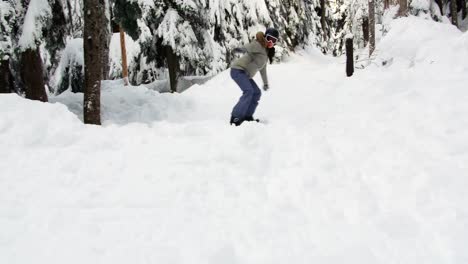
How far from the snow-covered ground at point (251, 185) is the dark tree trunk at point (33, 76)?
2146 mm

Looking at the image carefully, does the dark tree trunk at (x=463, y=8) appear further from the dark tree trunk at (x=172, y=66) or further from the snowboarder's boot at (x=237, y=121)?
the snowboarder's boot at (x=237, y=121)

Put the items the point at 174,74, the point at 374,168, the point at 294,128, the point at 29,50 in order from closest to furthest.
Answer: the point at 374,168 → the point at 294,128 → the point at 29,50 → the point at 174,74

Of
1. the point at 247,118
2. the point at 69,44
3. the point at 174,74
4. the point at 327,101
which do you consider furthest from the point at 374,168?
the point at 174,74

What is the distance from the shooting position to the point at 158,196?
430 cm

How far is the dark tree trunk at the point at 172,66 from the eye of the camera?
1577 cm

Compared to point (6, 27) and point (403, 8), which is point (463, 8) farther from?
point (6, 27)

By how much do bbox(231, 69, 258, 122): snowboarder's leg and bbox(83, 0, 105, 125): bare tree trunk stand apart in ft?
7.73

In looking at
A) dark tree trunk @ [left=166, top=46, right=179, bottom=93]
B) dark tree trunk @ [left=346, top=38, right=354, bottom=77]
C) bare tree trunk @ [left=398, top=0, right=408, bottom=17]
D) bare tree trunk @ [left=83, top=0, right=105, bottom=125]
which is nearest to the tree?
bare tree trunk @ [left=83, top=0, right=105, bottom=125]

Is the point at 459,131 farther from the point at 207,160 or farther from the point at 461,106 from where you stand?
the point at 207,160

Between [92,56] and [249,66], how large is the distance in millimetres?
2712

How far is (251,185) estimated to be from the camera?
4.60m

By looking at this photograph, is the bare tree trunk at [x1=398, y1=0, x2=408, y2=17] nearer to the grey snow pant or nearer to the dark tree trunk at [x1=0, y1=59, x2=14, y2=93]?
the grey snow pant

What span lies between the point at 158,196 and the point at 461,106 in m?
3.89

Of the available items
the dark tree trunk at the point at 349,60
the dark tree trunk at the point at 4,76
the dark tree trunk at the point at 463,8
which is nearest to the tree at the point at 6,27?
the dark tree trunk at the point at 4,76
